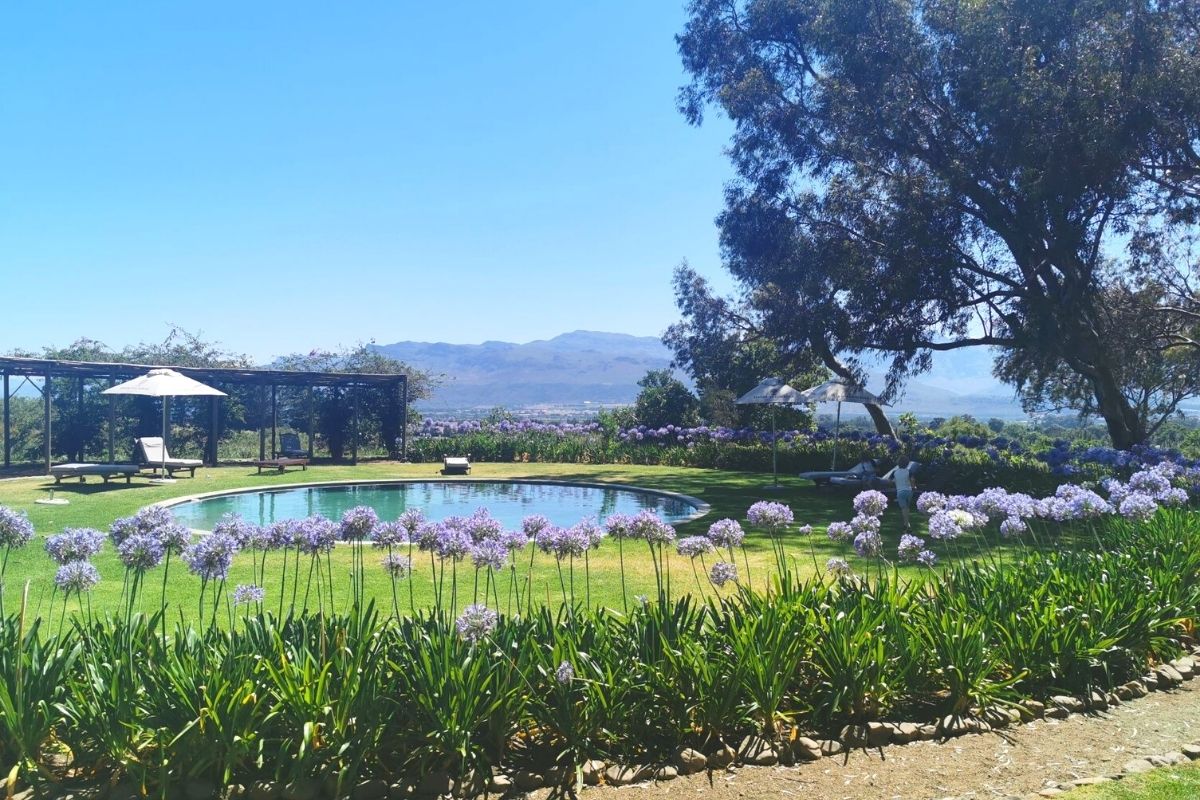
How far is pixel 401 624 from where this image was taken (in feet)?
12.6

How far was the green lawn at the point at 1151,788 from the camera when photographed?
10.7 ft

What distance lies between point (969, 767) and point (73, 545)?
4.31m

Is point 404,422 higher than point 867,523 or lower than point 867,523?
higher

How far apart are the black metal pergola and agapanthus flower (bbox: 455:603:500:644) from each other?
16500 millimetres

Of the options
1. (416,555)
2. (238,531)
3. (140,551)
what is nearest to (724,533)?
(238,531)

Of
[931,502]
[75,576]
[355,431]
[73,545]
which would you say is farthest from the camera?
[355,431]

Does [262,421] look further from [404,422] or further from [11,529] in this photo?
[11,529]

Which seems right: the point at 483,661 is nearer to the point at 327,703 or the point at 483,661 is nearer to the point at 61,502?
the point at 327,703

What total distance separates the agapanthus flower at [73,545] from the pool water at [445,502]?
26.7 feet

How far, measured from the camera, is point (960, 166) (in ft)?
47.2

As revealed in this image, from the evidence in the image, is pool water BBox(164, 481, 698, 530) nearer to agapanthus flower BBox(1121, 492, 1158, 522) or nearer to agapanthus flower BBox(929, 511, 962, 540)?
agapanthus flower BBox(1121, 492, 1158, 522)

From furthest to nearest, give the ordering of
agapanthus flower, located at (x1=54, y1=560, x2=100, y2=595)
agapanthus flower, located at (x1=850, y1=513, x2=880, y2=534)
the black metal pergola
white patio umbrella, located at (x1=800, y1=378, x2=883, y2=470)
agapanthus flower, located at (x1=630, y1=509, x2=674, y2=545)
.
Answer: the black metal pergola → white patio umbrella, located at (x1=800, y1=378, x2=883, y2=470) → agapanthus flower, located at (x1=850, y1=513, x2=880, y2=534) → agapanthus flower, located at (x1=630, y1=509, x2=674, y2=545) → agapanthus flower, located at (x1=54, y1=560, x2=100, y2=595)

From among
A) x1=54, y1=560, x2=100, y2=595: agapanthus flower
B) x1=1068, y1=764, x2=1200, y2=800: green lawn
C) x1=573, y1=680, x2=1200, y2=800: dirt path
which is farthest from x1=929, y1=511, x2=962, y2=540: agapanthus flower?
x1=54, y1=560, x2=100, y2=595: agapanthus flower

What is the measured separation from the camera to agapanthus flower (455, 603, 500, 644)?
3750 millimetres
